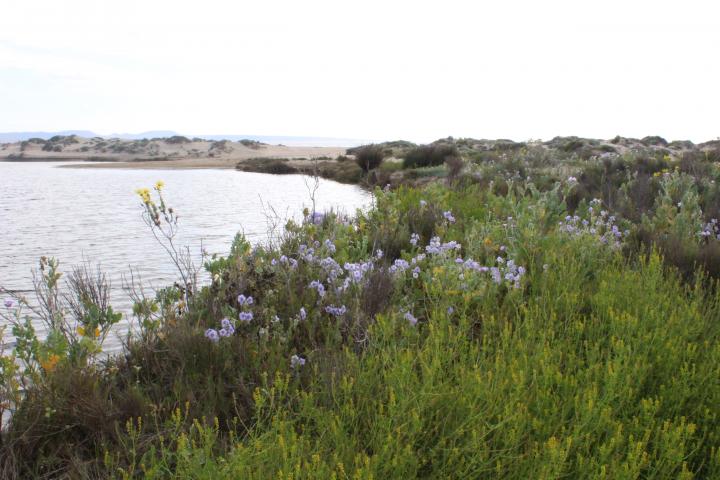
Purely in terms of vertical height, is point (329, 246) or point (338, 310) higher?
point (329, 246)

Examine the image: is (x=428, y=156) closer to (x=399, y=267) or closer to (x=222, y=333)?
(x=399, y=267)

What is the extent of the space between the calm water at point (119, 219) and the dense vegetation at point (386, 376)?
1.37 metres

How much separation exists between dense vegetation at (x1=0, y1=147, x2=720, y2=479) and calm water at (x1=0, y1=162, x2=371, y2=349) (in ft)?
4.50

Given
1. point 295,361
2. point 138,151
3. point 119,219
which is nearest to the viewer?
point 295,361

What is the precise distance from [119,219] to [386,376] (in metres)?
9.77

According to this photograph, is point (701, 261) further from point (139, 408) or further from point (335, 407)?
point (139, 408)

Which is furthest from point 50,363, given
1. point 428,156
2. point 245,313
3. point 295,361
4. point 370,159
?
point 370,159

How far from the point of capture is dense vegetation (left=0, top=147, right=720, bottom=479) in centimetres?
234

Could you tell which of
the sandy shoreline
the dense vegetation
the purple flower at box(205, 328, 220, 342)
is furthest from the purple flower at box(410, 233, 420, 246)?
the sandy shoreline

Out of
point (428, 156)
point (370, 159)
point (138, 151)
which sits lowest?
point (370, 159)

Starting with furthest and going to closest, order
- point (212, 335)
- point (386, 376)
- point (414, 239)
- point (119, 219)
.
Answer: point (119, 219)
point (414, 239)
point (212, 335)
point (386, 376)

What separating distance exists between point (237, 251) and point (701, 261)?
4.14 metres

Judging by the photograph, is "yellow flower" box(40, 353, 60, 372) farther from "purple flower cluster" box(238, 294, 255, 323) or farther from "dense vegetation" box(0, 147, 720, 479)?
"purple flower cluster" box(238, 294, 255, 323)

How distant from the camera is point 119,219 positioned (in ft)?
36.7
